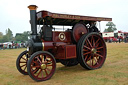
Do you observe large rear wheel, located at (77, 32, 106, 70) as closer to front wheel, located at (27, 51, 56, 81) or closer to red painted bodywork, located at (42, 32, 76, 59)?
red painted bodywork, located at (42, 32, 76, 59)

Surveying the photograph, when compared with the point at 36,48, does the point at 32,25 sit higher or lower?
higher

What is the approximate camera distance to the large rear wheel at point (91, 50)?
4.91 meters

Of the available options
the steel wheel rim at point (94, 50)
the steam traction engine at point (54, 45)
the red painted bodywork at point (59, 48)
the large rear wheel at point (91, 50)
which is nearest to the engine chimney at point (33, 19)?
the steam traction engine at point (54, 45)

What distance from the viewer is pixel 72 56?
4883 mm

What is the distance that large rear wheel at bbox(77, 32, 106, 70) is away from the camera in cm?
491

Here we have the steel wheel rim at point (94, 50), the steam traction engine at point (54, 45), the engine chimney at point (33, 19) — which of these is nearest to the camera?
the steam traction engine at point (54, 45)

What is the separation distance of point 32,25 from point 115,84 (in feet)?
10.0

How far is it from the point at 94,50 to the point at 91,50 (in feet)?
0.43

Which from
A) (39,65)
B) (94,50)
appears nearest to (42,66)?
(39,65)

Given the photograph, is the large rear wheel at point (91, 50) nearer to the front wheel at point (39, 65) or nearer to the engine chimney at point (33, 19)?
the front wheel at point (39, 65)

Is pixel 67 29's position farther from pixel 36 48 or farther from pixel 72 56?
pixel 36 48

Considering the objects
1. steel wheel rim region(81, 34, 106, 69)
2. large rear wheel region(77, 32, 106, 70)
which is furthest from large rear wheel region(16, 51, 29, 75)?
steel wheel rim region(81, 34, 106, 69)

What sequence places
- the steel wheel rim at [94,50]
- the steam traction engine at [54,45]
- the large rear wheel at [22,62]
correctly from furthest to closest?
the steel wheel rim at [94,50] → the large rear wheel at [22,62] → the steam traction engine at [54,45]

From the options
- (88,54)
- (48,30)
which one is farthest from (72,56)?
(48,30)
